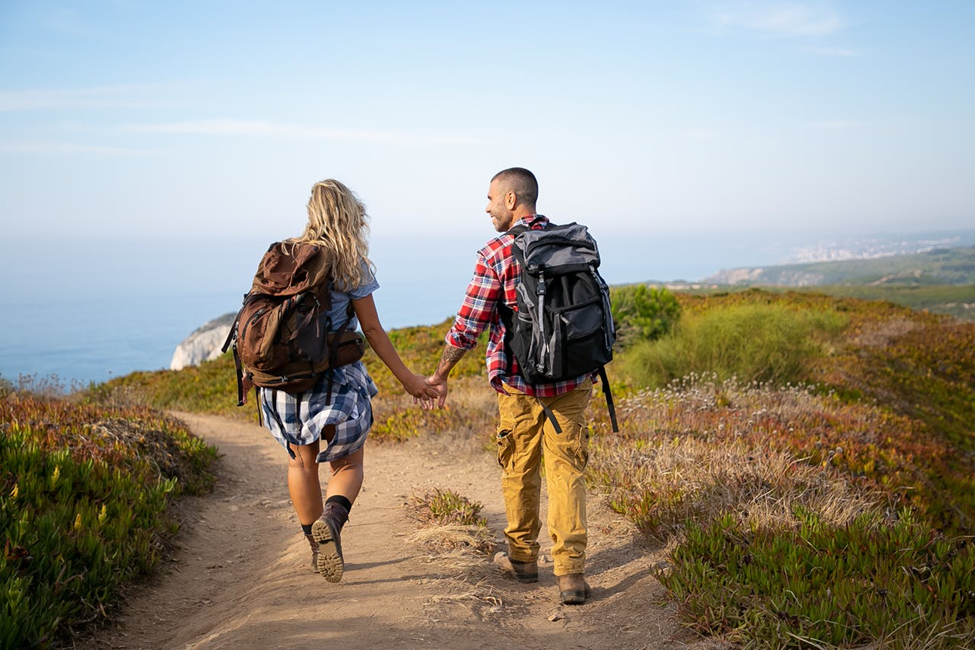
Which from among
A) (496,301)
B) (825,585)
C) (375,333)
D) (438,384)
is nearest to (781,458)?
(825,585)

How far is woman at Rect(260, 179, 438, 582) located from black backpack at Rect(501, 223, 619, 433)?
2.59 ft

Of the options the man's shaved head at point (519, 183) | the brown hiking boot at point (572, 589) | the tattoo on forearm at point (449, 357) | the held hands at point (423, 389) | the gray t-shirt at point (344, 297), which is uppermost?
the man's shaved head at point (519, 183)

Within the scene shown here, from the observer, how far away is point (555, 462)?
4.24 meters

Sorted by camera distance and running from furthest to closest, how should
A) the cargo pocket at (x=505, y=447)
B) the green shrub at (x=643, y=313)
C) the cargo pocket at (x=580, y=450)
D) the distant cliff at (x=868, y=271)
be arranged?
1. the distant cliff at (x=868, y=271)
2. the green shrub at (x=643, y=313)
3. the cargo pocket at (x=505, y=447)
4. the cargo pocket at (x=580, y=450)

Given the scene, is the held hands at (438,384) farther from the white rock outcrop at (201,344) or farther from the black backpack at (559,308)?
the white rock outcrop at (201,344)

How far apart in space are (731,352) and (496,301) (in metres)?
9.22

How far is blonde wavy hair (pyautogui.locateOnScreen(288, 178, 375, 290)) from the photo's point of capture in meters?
3.90

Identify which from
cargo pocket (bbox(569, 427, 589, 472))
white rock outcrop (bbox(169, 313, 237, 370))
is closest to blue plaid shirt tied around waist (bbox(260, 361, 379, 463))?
cargo pocket (bbox(569, 427, 589, 472))

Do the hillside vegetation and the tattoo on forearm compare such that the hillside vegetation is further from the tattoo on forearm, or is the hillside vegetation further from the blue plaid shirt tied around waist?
the blue plaid shirt tied around waist

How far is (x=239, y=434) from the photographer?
1117 cm

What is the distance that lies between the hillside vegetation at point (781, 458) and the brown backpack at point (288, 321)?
230 cm

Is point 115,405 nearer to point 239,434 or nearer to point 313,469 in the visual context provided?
point 239,434

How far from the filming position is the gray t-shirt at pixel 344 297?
3.99m

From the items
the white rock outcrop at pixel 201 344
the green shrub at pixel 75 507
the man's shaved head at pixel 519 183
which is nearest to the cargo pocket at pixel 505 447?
the man's shaved head at pixel 519 183
